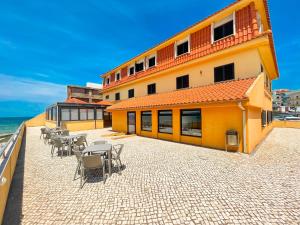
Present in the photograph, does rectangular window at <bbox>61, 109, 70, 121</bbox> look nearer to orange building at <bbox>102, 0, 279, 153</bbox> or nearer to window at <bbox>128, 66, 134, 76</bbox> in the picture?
orange building at <bbox>102, 0, 279, 153</bbox>

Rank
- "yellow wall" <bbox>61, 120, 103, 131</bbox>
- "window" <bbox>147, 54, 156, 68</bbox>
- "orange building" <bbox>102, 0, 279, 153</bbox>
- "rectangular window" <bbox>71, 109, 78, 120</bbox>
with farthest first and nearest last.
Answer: "rectangular window" <bbox>71, 109, 78, 120</bbox>, "yellow wall" <bbox>61, 120, 103, 131</bbox>, "window" <bbox>147, 54, 156, 68</bbox>, "orange building" <bbox>102, 0, 279, 153</bbox>

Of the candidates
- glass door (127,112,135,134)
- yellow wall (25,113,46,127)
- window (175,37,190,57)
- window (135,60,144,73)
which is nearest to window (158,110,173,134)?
glass door (127,112,135,134)

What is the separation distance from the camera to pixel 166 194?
4.38 m

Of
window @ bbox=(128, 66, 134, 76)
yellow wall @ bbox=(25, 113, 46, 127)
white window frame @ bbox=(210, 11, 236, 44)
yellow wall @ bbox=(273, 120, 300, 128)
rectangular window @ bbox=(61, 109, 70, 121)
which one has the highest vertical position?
white window frame @ bbox=(210, 11, 236, 44)

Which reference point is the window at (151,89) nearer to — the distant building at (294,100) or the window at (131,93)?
the window at (131,93)

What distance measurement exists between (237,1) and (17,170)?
53.1ft

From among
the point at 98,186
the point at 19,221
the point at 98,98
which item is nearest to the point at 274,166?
the point at 98,186

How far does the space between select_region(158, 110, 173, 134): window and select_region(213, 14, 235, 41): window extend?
7.00 meters

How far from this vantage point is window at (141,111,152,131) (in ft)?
47.5

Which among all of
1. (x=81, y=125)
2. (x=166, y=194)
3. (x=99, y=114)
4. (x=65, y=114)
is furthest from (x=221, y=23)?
(x=65, y=114)

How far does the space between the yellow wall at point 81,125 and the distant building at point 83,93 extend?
83.0 ft

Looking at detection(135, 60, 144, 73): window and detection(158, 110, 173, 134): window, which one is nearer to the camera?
detection(158, 110, 173, 134): window

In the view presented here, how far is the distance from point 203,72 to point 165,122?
17.3 feet

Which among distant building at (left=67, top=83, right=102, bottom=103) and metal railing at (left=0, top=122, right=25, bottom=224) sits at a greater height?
distant building at (left=67, top=83, right=102, bottom=103)
